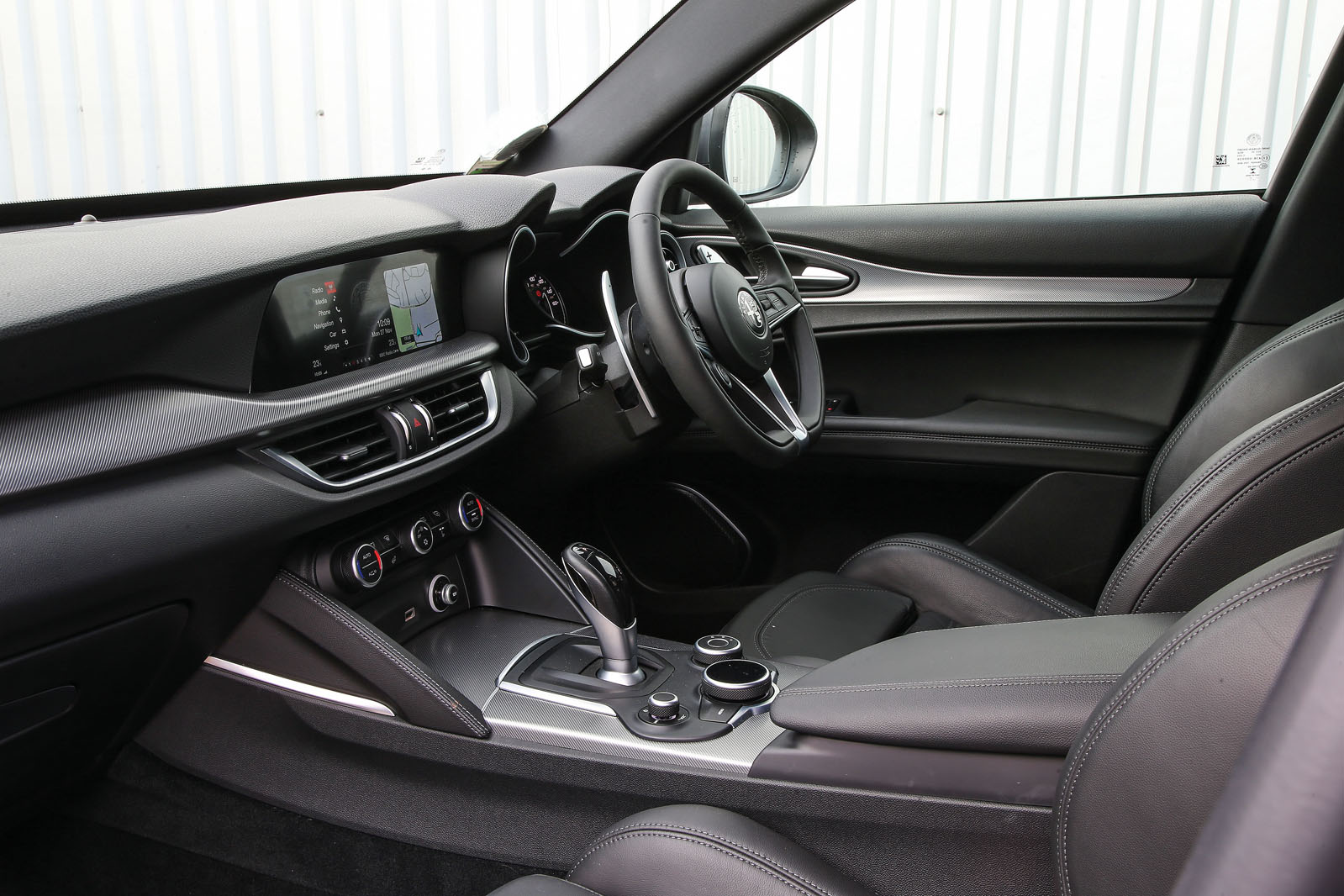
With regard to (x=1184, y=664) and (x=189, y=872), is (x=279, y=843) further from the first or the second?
(x=1184, y=664)

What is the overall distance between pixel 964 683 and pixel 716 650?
50 cm

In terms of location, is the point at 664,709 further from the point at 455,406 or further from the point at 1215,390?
the point at 1215,390

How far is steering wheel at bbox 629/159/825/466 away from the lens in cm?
134

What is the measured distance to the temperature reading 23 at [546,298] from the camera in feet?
5.74

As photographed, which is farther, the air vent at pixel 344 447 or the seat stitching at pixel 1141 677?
the air vent at pixel 344 447

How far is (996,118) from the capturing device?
2586 millimetres

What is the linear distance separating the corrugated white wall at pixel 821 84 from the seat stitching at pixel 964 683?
5.18 ft

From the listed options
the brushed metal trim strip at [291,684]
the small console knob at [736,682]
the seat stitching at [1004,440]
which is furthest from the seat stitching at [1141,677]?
the seat stitching at [1004,440]

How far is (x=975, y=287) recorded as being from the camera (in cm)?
206

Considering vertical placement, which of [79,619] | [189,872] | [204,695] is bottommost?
[189,872]

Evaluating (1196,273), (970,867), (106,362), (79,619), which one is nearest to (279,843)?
(79,619)

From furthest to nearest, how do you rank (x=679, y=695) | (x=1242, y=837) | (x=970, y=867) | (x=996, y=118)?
1. (x=996, y=118)
2. (x=679, y=695)
3. (x=970, y=867)
4. (x=1242, y=837)

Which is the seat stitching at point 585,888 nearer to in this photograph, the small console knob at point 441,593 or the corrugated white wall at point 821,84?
the small console knob at point 441,593

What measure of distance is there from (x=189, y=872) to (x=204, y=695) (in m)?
0.26
